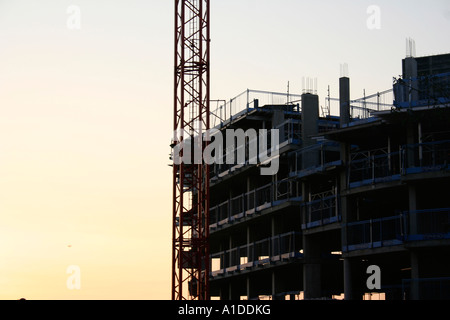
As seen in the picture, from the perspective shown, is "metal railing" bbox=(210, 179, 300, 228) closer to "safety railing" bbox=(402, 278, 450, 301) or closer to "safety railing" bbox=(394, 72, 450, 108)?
"safety railing" bbox=(394, 72, 450, 108)

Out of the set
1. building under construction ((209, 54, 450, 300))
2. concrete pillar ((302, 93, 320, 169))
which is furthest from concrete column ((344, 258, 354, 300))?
concrete pillar ((302, 93, 320, 169))

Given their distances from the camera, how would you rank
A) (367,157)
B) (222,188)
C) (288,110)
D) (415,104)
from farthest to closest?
(222,188) → (288,110) → (367,157) → (415,104)

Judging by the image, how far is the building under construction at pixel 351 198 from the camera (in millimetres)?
49344

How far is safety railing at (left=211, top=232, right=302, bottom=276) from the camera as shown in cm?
6191

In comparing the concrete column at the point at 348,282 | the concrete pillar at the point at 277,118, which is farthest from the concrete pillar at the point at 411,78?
the concrete pillar at the point at 277,118

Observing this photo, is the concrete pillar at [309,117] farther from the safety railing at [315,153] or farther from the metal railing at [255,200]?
the metal railing at [255,200]

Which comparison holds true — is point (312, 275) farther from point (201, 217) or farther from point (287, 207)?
point (201, 217)

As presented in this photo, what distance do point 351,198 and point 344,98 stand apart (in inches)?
235

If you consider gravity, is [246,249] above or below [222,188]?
below

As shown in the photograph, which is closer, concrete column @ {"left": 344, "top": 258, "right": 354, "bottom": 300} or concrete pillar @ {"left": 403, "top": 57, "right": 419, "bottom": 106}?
concrete pillar @ {"left": 403, "top": 57, "right": 419, "bottom": 106}

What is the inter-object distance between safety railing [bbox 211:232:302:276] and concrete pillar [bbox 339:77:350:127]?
977 centimetres
